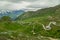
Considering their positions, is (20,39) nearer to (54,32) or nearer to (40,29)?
(54,32)

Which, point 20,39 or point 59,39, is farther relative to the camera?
point 59,39

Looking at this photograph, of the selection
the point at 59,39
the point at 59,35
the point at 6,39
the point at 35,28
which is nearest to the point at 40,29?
the point at 35,28

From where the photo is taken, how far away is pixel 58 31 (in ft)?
389

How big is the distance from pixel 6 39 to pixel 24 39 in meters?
9.79

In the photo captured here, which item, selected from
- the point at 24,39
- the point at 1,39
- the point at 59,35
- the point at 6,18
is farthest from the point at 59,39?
the point at 6,18

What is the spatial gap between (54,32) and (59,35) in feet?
23.9

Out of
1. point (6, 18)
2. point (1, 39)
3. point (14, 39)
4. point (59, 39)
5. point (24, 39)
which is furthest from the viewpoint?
point (6, 18)

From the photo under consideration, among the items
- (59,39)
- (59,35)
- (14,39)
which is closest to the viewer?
(14,39)

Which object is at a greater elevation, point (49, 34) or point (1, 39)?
point (1, 39)

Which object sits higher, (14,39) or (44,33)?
(14,39)

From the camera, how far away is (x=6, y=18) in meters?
190

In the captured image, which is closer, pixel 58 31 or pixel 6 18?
pixel 58 31

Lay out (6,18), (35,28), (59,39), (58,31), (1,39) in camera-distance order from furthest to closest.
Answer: (6,18) → (35,28) → (58,31) → (59,39) → (1,39)

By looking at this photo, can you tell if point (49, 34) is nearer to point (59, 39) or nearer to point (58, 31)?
point (58, 31)
